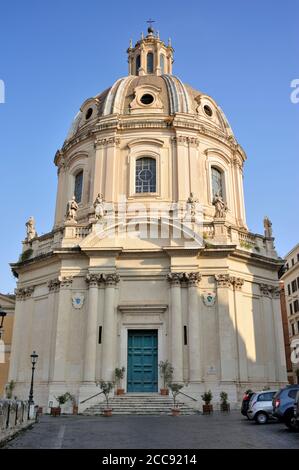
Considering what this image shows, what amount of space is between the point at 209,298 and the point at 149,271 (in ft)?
11.5

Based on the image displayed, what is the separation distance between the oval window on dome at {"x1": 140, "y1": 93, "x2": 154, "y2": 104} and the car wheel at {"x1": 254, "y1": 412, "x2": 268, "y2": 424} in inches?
878

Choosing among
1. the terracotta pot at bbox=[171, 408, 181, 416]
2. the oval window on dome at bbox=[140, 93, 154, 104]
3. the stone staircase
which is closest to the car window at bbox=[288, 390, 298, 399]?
the terracotta pot at bbox=[171, 408, 181, 416]

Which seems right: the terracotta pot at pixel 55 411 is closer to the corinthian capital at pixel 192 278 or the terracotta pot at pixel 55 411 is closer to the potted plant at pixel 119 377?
the potted plant at pixel 119 377

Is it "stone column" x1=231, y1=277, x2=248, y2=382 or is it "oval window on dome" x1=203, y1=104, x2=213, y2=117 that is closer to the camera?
"stone column" x1=231, y1=277, x2=248, y2=382

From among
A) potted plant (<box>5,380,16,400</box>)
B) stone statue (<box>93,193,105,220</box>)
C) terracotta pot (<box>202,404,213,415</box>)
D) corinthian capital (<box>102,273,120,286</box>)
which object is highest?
stone statue (<box>93,193,105,220</box>)

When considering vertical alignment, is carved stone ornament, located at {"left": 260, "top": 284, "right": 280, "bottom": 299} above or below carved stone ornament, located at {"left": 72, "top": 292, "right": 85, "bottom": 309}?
above

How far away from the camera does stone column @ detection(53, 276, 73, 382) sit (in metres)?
24.4

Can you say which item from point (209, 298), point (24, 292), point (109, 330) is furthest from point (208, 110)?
point (109, 330)

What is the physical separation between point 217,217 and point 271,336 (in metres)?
7.53

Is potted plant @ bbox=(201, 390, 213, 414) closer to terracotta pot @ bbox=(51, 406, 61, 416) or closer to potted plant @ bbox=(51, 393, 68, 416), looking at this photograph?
potted plant @ bbox=(51, 393, 68, 416)

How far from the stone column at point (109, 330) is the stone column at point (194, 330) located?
386 centimetres

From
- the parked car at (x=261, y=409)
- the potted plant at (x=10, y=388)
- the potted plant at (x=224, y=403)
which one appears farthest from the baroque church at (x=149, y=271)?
the parked car at (x=261, y=409)

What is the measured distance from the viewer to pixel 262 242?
3016cm

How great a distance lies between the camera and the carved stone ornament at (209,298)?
25.4 meters
